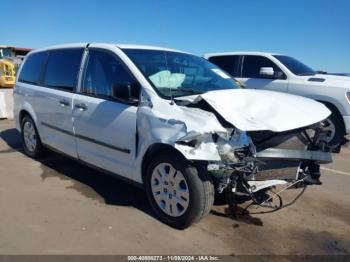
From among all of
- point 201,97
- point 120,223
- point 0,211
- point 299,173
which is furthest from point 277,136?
point 0,211

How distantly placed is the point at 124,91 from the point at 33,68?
2.82 m

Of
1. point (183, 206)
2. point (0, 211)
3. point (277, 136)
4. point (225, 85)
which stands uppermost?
point (225, 85)

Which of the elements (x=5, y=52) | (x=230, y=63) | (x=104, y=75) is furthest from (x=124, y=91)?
(x=5, y=52)

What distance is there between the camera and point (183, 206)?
3668 millimetres

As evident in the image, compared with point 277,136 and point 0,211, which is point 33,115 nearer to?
point 0,211

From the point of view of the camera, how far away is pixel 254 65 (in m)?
9.09

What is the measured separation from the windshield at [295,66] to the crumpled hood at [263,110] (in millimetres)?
4756

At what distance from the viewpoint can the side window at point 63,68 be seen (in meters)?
4.99

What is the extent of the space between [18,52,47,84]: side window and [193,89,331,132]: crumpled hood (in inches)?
129

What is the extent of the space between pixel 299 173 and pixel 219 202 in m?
1.06

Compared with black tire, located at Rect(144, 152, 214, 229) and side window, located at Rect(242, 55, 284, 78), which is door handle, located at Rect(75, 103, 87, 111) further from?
side window, located at Rect(242, 55, 284, 78)

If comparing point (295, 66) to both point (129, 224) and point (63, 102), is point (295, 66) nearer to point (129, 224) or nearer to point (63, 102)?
point (63, 102)

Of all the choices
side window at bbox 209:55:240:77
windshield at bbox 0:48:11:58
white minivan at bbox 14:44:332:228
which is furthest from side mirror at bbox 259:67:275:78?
windshield at bbox 0:48:11:58

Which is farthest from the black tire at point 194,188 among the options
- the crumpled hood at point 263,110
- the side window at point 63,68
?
the side window at point 63,68
